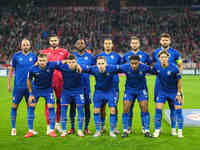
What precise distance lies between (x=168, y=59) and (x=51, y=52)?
7.98 ft

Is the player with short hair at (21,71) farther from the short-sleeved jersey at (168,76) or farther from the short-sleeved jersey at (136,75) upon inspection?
the short-sleeved jersey at (168,76)

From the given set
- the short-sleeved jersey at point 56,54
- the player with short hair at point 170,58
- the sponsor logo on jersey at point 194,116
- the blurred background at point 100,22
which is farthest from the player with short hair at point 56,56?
the blurred background at point 100,22

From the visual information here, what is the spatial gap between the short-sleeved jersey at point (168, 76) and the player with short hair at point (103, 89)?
848 millimetres

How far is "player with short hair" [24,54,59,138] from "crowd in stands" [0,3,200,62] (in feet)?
69.2

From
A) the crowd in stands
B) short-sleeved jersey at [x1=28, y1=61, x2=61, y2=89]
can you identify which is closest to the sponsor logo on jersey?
short-sleeved jersey at [x1=28, y1=61, x2=61, y2=89]

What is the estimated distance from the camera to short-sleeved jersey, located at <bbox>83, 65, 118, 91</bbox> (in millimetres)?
5957

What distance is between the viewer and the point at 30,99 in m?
5.98

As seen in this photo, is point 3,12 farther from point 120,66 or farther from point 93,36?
point 120,66

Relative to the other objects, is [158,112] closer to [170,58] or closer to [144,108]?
[144,108]

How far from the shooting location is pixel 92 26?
29.7 meters

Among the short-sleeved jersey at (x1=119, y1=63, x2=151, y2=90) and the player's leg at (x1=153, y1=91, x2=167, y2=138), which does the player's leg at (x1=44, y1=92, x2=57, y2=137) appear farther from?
the player's leg at (x1=153, y1=91, x2=167, y2=138)

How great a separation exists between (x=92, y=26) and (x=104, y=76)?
79.3ft

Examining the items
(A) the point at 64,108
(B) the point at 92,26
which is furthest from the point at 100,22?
(A) the point at 64,108

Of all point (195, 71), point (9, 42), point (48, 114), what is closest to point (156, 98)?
point (48, 114)
